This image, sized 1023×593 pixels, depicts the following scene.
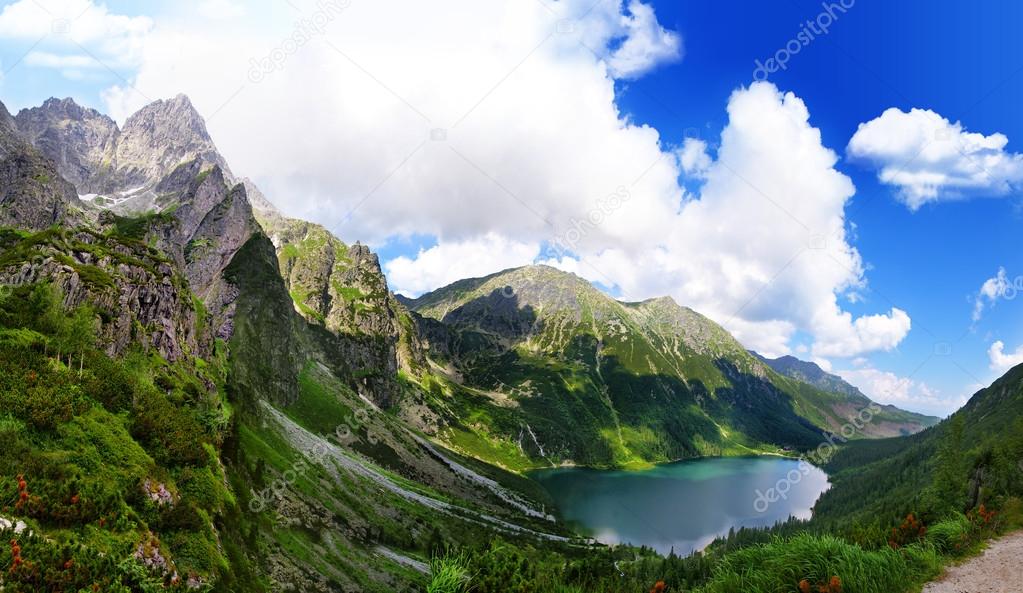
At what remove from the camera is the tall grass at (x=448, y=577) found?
12.9 meters

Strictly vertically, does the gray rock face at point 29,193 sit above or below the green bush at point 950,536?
above

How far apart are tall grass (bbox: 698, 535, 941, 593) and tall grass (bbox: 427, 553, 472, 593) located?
6872 millimetres

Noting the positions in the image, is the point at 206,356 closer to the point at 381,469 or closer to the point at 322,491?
the point at 322,491

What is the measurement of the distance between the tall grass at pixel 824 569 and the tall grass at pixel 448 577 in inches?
271

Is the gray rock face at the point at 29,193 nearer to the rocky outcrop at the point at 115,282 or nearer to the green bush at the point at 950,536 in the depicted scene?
the rocky outcrop at the point at 115,282

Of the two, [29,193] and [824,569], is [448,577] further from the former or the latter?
[29,193]

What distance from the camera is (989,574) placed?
13.5 meters

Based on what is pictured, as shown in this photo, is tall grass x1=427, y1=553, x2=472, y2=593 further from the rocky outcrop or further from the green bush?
the rocky outcrop

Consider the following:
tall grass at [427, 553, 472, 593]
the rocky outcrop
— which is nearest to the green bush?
tall grass at [427, 553, 472, 593]

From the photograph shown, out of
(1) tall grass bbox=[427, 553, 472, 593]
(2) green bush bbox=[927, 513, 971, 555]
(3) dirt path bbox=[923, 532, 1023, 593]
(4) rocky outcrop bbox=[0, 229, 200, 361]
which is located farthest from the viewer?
(4) rocky outcrop bbox=[0, 229, 200, 361]

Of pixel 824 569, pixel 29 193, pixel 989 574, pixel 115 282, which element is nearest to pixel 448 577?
pixel 824 569

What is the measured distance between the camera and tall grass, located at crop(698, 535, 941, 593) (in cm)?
1177

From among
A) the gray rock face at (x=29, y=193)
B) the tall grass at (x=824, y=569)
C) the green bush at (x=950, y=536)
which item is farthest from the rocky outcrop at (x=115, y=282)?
the gray rock face at (x=29, y=193)

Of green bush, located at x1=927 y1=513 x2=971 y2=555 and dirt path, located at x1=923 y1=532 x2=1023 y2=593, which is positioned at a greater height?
green bush, located at x1=927 y1=513 x2=971 y2=555
